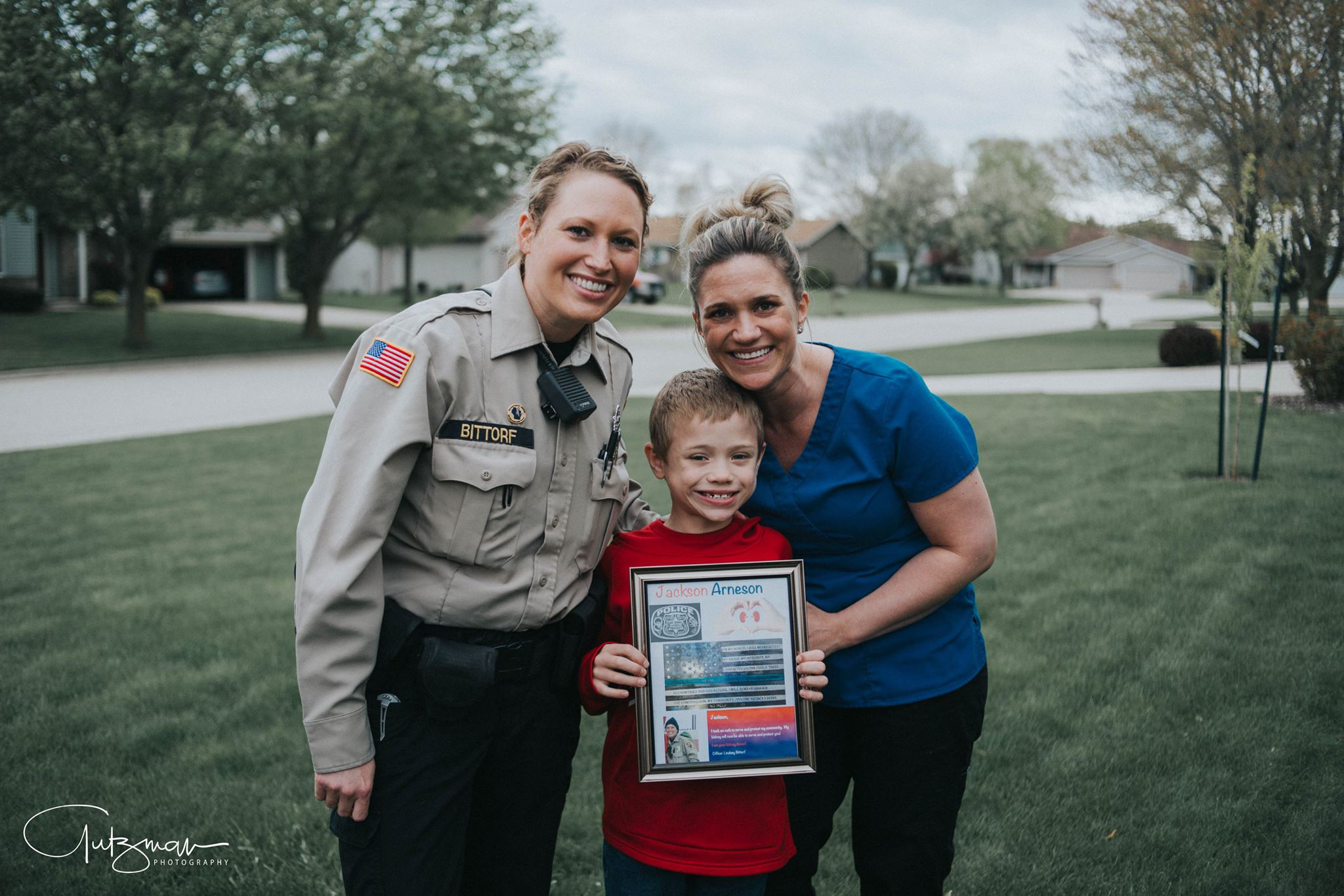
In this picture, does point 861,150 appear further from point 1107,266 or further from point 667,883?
point 667,883

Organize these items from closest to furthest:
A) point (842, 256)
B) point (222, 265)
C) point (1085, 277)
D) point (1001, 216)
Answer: point (222, 265)
point (1001, 216)
point (842, 256)
point (1085, 277)

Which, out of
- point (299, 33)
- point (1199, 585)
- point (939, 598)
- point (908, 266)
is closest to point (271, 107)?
point (299, 33)

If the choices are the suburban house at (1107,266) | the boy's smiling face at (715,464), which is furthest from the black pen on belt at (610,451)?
the suburban house at (1107,266)

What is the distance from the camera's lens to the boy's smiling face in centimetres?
244

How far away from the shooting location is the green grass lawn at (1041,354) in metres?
19.6

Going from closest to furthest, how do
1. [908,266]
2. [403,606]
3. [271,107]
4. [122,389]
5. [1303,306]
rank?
[403,606] < [122,389] < [271,107] < [1303,306] < [908,266]

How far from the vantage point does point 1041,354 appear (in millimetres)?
22891

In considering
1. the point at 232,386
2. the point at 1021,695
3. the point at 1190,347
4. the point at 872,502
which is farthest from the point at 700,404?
the point at 1190,347

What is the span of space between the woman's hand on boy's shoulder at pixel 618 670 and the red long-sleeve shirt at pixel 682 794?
0.32 feet

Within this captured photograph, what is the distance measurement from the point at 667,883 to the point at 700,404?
3.95ft

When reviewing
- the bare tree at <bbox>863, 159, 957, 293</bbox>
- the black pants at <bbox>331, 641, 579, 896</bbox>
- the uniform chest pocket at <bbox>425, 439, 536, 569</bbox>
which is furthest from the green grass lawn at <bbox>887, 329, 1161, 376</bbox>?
the bare tree at <bbox>863, 159, 957, 293</bbox>

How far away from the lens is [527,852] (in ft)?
8.21

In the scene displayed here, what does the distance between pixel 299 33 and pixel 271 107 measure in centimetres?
180

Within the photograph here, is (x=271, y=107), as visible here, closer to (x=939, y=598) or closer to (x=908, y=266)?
(x=939, y=598)
